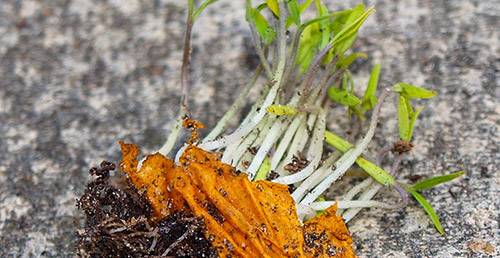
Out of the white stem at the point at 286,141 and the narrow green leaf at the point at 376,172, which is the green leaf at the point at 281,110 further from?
the narrow green leaf at the point at 376,172

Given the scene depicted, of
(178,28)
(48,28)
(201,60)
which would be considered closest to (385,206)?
(201,60)

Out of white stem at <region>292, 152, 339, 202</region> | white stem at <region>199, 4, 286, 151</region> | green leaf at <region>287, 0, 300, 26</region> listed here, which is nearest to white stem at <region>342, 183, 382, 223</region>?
white stem at <region>292, 152, 339, 202</region>

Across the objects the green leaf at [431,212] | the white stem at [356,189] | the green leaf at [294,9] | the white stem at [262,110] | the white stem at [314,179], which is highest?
the green leaf at [294,9]

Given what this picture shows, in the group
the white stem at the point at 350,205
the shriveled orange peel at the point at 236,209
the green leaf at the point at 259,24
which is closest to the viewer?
the shriveled orange peel at the point at 236,209

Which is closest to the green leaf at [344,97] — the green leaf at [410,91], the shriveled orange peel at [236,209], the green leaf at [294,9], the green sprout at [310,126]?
the green sprout at [310,126]

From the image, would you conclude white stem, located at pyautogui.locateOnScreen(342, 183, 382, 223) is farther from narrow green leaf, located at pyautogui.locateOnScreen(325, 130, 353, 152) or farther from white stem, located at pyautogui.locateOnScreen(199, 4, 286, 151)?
white stem, located at pyautogui.locateOnScreen(199, 4, 286, 151)

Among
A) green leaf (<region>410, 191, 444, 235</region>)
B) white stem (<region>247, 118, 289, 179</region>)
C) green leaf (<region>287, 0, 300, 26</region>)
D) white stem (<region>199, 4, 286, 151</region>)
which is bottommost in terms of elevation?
green leaf (<region>410, 191, 444, 235</region>)

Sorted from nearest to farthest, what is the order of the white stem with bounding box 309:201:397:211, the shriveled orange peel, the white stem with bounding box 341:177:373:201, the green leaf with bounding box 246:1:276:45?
the shriveled orange peel → the white stem with bounding box 309:201:397:211 → the white stem with bounding box 341:177:373:201 → the green leaf with bounding box 246:1:276:45

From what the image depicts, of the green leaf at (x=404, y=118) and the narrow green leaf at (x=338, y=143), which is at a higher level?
the green leaf at (x=404, y=118)
